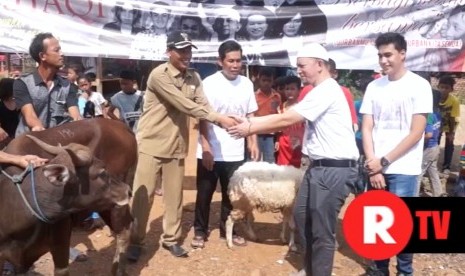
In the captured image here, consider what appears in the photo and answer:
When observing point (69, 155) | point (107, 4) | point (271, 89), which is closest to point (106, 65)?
point (107, 4)

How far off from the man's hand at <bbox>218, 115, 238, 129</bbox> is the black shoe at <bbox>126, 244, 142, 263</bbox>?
1.50 meters

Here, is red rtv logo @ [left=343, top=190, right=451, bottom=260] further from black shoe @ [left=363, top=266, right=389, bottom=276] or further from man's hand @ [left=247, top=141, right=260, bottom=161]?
man's hand @ [left=247, top=141, right=260, bottom=161]

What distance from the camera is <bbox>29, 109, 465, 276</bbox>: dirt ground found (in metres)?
5.12

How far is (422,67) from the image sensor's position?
6.84 m

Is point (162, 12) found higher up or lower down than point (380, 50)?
higher up

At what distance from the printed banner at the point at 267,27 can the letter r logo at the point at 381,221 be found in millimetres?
3099

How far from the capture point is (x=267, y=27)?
22.7 ft

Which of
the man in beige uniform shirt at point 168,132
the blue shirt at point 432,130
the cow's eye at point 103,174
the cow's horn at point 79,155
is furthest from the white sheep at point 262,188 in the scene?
the blue shirt at point 432,130

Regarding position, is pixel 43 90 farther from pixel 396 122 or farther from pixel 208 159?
pixel 396 122

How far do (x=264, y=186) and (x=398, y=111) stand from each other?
5.03 feet

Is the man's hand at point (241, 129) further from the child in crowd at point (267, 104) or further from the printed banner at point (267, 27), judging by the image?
the printed banner at point (267, 27)

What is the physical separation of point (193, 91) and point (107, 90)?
4922 mm

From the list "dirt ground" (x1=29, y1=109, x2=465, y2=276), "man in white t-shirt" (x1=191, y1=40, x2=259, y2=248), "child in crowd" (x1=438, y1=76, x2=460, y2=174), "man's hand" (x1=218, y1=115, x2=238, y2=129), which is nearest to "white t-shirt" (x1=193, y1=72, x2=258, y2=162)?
"man in white t-shirt" (x1=191, y1=40, x2=259, y2=248)

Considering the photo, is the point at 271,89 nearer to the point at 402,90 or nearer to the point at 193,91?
the point at 193,91
